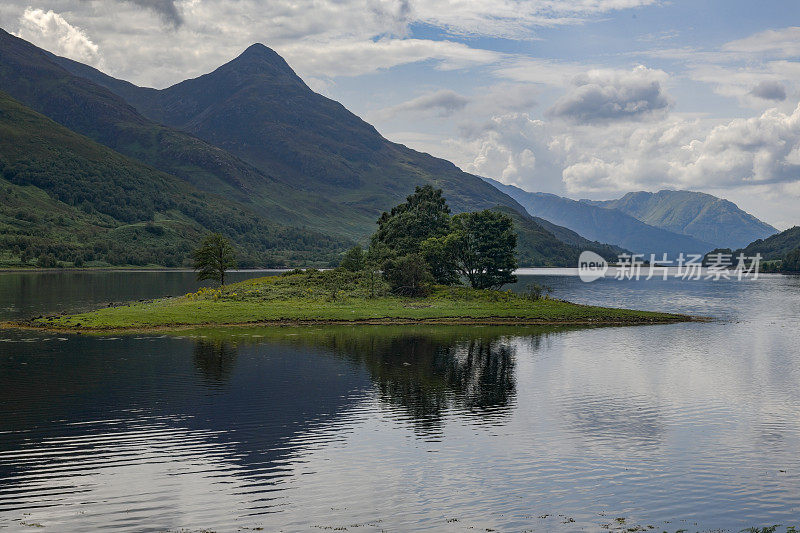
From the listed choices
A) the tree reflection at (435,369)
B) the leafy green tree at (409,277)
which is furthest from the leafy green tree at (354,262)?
the tree reflection at (435,369)

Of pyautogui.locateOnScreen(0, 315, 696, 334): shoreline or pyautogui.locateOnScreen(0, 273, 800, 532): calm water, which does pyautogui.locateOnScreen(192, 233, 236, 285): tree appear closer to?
pyautogui.locateOnScreen(0, 315, 696, 334): shoreline

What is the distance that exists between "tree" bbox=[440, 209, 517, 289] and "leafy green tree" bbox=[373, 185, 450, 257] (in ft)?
38.1

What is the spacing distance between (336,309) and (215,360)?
147ft

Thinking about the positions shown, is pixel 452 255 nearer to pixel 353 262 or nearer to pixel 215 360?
pixel 353 262

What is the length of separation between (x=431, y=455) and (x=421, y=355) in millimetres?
37136

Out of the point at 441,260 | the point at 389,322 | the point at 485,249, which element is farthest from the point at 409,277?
the point at 389,322

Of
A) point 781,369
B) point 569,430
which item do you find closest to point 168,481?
point 569,430

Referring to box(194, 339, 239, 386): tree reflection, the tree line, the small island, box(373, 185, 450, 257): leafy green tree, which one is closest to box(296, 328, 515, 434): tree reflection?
box(194, 339, 239, 386): tree reflection

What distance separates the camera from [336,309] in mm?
111812

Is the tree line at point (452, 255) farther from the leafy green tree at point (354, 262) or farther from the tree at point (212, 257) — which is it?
the tree at point (212, 257)

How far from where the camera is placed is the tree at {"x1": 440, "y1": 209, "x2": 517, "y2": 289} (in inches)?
5453

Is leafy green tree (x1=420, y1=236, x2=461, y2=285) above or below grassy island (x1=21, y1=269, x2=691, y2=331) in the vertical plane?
above

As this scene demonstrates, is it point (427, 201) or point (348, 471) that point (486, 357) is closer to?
point (348, 471)

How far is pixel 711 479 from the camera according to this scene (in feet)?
110
